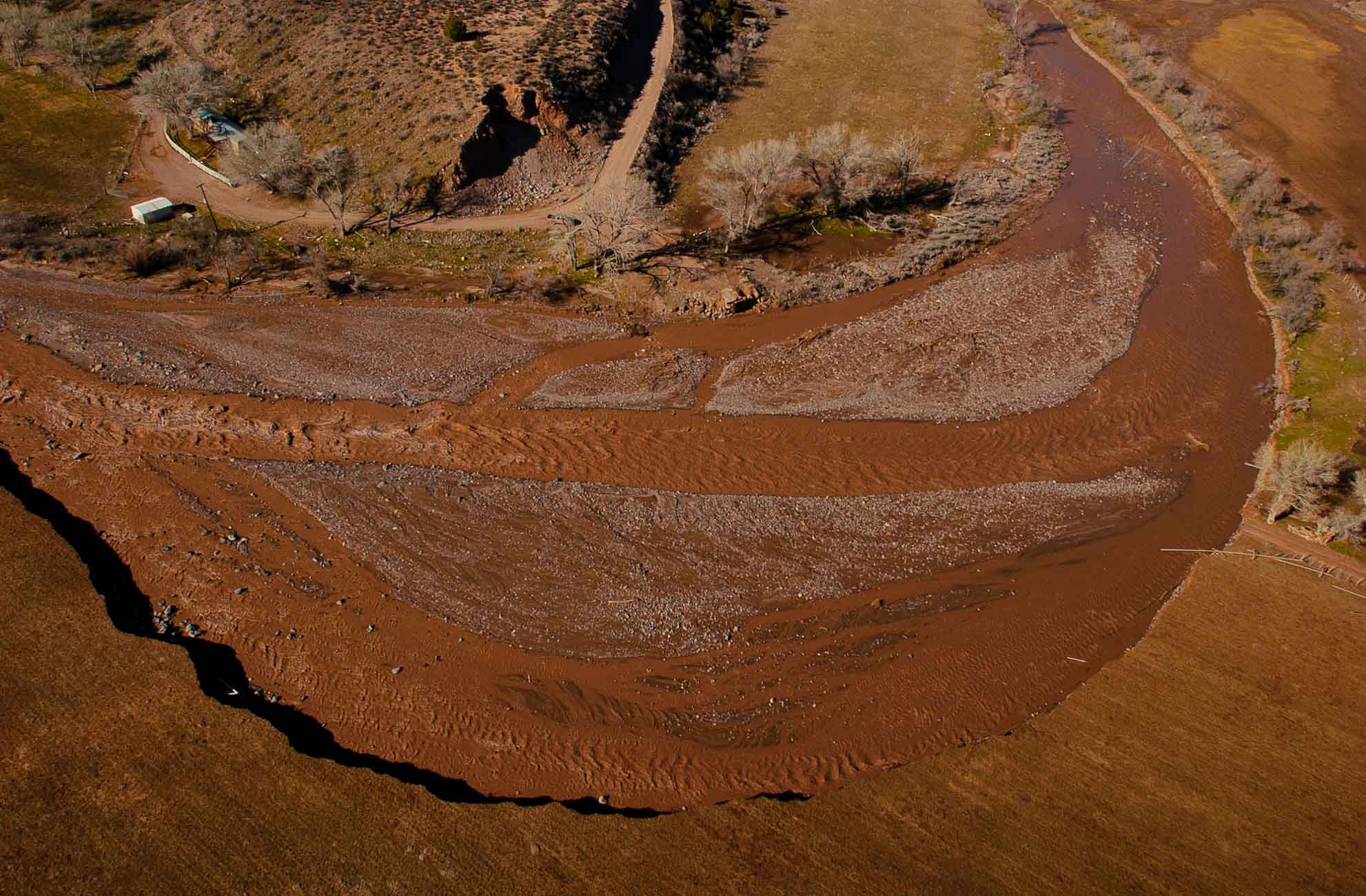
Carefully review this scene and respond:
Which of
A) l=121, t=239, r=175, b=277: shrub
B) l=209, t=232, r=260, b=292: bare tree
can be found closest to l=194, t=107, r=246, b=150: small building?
l=209, t=232, r=260, b=292: bare tree

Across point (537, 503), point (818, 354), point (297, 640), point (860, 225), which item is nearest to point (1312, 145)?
point (860, 225)

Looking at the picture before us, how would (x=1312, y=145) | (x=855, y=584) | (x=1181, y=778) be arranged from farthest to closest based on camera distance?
(x=1312, y=145) < (x=855, y=584) < (x=1181, y=778)

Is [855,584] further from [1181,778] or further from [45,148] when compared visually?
[45,148]

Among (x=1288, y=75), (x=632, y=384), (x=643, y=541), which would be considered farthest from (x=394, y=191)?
(x=1288, y=75)

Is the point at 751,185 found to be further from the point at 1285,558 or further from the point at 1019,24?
the point at 1019,24

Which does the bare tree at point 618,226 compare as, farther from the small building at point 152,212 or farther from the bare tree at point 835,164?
the small building at point 152,212

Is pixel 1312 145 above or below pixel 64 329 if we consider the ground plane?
above
